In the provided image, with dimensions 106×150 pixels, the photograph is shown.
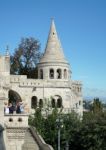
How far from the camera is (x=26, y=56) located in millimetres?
44594

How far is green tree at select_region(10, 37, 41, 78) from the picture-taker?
44.4 meters

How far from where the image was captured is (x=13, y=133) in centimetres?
1856

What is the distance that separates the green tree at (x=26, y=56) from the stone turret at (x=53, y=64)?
10.1ft

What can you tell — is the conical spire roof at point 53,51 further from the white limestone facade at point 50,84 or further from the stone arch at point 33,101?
the stone arch at point 33,101

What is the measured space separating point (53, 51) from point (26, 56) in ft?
13.9

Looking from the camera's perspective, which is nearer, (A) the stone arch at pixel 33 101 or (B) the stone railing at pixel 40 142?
(B) the stone railing at pixel 40 142

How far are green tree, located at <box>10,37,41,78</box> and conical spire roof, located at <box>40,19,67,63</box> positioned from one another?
291 centimetres

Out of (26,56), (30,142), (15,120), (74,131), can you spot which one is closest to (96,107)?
(26,56)

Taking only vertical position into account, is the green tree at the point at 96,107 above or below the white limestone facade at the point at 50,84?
below

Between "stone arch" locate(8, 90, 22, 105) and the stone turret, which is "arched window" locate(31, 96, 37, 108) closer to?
"stone arch" locate(8, 90, 22, 105)

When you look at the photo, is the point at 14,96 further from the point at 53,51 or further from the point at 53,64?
the point at 53,51

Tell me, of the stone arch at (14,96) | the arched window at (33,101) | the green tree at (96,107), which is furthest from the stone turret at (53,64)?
the green tree at (96,107)

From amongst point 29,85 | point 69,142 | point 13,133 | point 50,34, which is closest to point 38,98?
point 29,85

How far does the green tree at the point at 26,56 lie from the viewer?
146 ft
